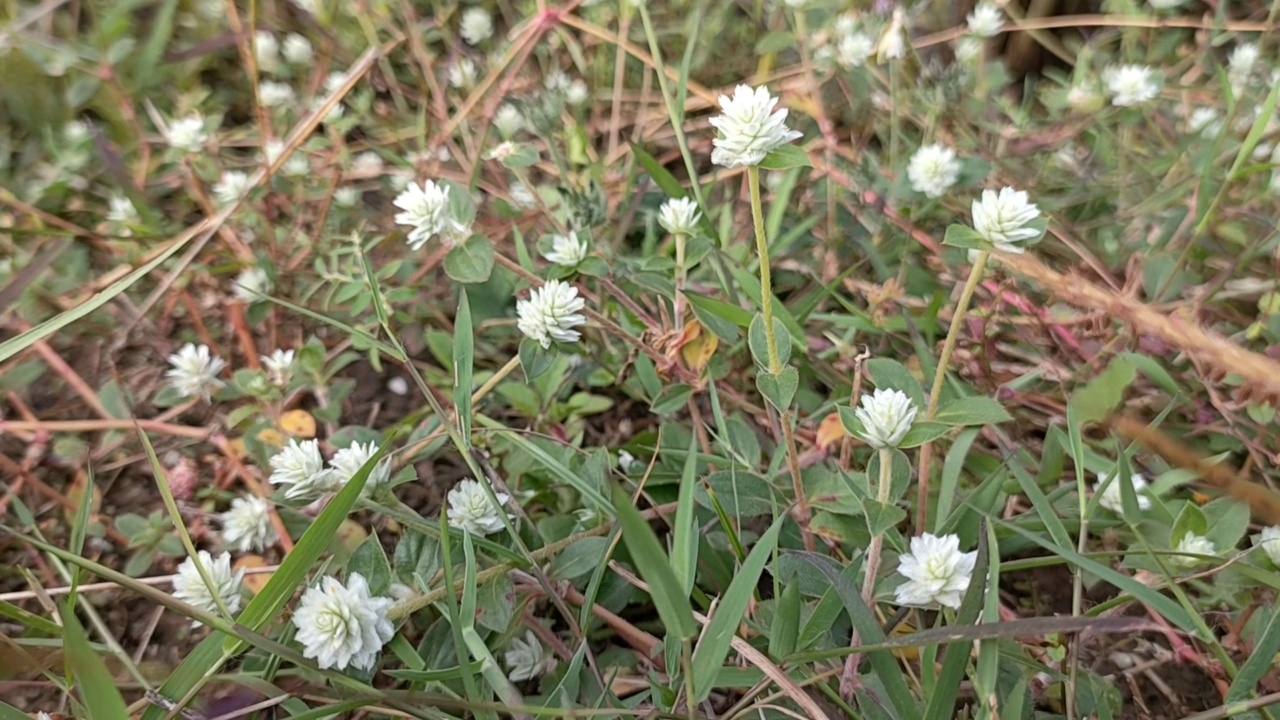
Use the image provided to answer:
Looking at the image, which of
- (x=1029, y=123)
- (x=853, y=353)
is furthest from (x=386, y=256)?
(x=1029, y=123)

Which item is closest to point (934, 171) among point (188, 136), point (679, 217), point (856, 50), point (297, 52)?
point (856, 50)

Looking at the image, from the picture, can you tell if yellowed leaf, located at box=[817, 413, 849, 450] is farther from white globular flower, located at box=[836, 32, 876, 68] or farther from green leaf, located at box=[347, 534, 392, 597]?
white globular flower, located at box=[836, 32, 876, 68]

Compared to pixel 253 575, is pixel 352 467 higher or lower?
higher

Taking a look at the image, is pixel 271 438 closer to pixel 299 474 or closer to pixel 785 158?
pixel 299 474

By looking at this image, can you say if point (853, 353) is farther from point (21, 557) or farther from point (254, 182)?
point (21, 557)

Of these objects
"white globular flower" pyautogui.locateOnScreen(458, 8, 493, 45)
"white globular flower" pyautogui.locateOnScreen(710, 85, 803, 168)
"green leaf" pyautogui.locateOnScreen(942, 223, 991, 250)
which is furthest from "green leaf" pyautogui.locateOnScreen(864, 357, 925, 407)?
"white globular flower" pyautogui.locateOnScreen(458, 8, 493, 45)

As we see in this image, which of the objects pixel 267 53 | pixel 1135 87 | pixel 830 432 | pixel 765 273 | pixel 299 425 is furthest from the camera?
pixel 267 53

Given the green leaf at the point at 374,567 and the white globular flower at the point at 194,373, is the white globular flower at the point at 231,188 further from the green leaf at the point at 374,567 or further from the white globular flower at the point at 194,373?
the green leaf at the point at 374,567

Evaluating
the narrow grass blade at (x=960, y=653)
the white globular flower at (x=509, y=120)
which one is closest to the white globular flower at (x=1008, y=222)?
the narrow grass blade at (x=960, y=653)
